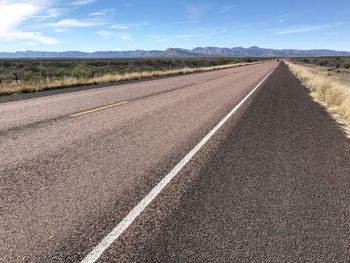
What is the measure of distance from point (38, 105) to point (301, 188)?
32.7 feet

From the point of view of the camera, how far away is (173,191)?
514 centimetres

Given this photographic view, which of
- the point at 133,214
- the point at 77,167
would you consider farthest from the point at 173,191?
the point at 77,167

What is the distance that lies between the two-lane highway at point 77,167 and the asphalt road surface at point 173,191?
0.02 metres

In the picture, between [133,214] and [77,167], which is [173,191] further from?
[77,167]

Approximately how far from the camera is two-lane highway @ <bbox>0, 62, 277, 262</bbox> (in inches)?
152

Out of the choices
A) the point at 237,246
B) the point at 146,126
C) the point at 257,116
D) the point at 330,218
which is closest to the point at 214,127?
the point at 146,126

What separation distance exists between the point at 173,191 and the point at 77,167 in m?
1.73

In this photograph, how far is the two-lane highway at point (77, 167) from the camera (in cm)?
387

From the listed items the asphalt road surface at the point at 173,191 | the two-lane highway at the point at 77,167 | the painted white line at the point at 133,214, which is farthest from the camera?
the two-lane highway at the point at 77,167

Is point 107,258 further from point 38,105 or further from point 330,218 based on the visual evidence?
point 38,105

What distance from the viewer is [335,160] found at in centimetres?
704

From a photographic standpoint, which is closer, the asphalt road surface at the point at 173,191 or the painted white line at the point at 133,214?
the painted white line at the point at 133,214

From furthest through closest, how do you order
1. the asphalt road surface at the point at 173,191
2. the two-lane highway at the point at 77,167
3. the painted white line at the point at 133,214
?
the two-lane highway at the point at 77,167 < the asphalt road surface at the point at 173,191 < the painted white line at the point at 133,214

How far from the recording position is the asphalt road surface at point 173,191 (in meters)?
3.68
